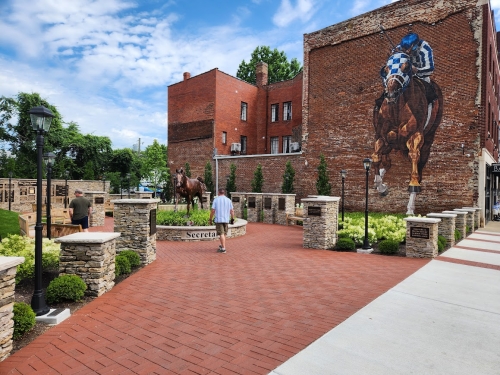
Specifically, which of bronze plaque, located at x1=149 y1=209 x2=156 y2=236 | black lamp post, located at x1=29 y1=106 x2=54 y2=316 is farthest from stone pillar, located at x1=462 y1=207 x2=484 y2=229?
black lamp post, located at x1=29 y1=106 x2=54 y2=316

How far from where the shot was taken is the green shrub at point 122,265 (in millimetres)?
7078

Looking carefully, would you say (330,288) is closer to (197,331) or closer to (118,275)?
(197,331)

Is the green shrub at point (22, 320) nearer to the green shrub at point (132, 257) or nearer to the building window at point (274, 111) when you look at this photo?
the green shrub at point (132, 257)

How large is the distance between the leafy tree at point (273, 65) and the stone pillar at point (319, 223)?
1459 inches

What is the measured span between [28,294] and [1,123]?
34752 mm

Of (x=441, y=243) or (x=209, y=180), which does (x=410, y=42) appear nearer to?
(x=441, y=243)

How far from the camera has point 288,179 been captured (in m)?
→ 24.2

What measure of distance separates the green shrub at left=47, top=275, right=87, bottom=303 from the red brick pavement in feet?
1.05

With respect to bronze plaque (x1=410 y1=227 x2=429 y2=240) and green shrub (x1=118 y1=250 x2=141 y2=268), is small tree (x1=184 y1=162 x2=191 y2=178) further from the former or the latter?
bronze plaque (x1=410 y1=227 x2=429 y2=240)

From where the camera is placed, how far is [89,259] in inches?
233

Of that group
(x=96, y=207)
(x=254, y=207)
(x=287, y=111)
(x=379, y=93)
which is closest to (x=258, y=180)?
(x=254, y=207)

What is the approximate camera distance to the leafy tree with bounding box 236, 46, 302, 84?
45562 millimetres

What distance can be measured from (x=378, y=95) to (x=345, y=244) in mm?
12640

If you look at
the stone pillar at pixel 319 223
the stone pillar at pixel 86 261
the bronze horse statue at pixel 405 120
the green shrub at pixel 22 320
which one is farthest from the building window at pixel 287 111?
the green shrub at pixel 22 320
